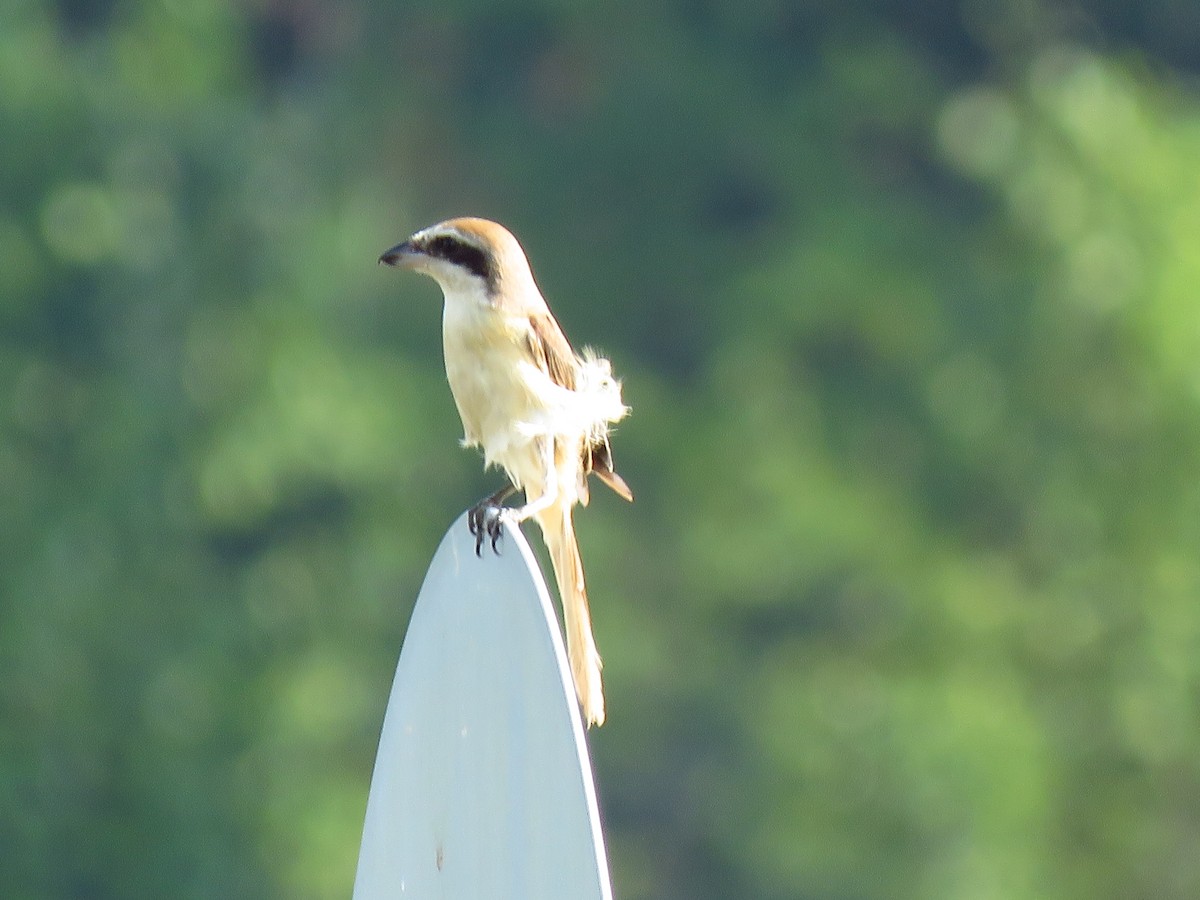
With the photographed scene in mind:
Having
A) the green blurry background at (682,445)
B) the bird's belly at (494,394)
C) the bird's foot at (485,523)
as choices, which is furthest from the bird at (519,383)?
the green blurry background at (682,445)

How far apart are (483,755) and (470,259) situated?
1792 millimetres

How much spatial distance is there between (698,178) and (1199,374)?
5881 mm

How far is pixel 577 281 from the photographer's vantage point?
696 inches

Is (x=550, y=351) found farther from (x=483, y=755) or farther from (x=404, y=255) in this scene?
(x=483, y=755)

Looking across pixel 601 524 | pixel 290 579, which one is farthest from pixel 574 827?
pixel 601 524

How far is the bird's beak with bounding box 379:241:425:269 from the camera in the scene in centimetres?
421

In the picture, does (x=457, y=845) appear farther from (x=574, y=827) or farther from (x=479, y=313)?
(x=479, y=313)

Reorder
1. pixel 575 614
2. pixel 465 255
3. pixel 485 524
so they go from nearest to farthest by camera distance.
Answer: pixel 485 524
pixel 575 614
pixel 465 255

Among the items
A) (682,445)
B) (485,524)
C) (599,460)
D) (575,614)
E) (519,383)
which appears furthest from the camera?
(682,445)

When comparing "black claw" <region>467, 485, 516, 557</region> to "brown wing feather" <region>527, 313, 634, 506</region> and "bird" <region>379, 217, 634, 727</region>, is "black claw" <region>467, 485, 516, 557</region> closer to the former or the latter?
"bird" <region>379, 217, 634, 727</region>

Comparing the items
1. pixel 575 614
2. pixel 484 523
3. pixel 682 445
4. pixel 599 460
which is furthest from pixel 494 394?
pixel 682 445

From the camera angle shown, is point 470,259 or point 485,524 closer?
point 485,524

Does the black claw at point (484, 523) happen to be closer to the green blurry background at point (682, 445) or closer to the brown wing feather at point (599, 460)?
the brown wing feather at point (599, 460)

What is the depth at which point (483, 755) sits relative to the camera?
2590 mm
